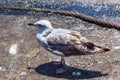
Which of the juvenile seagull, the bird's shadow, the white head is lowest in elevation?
the bird's shadow

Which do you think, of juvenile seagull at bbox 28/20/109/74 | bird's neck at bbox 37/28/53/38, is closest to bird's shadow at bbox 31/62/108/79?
juvenile seagull at bbox 28/20/109/74

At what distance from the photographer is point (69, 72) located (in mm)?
6781

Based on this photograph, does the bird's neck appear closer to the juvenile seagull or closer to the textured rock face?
the juvenile seagull

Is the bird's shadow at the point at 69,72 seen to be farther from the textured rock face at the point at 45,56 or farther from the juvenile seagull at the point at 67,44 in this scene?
the juvenile seagull at the point at 67,44

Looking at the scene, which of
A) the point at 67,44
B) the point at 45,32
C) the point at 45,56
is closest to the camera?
the point at 67,44

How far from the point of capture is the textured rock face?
671 centimetres

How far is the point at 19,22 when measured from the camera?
8.36m

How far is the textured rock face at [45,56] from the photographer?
22.0 ft

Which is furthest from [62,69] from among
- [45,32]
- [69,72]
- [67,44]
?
[45,32]

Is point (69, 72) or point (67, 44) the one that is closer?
point (67, 44)

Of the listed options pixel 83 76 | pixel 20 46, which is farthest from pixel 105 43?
pixel 20 46

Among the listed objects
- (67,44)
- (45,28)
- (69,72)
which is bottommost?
(69,72)

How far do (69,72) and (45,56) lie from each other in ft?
2.07

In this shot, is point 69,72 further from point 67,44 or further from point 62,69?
point 67,44
